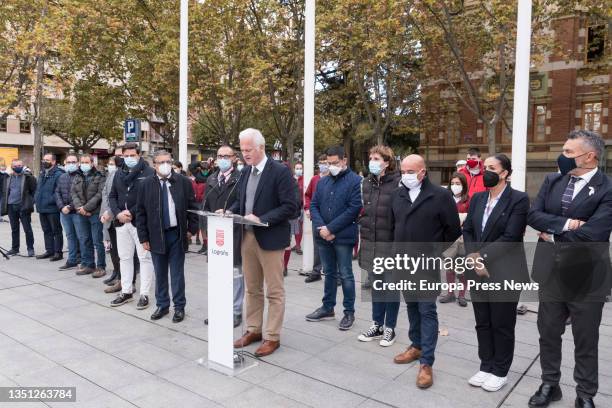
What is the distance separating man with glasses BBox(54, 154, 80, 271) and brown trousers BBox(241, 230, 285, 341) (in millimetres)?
4939

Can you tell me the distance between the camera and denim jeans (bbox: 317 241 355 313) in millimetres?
5551

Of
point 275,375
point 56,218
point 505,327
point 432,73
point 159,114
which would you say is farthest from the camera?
point 159,114

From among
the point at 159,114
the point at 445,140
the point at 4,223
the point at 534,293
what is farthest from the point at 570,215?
the point at 445,140

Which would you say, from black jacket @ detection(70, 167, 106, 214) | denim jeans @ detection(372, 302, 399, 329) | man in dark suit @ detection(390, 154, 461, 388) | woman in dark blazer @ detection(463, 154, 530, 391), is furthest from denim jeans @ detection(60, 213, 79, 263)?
woman in dark blazer @ detection(463, 154, 530, 391)

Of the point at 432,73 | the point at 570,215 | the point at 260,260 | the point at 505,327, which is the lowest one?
the point at 505,327

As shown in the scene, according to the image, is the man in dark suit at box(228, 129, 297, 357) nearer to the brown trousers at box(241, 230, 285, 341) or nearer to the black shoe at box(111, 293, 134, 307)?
the brown trousers at box(241, 230, 285, 341)

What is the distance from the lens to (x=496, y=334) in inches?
153

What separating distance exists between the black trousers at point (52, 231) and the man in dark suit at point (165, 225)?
14.9 feet

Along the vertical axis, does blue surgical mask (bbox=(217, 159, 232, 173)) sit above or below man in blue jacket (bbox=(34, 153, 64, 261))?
above

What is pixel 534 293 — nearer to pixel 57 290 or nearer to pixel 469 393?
pixel 469 393

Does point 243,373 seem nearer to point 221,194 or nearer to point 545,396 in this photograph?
point 221,194

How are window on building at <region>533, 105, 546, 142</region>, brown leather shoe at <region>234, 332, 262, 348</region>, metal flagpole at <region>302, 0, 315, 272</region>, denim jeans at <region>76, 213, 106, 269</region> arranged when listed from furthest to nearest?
window on building at <region>533, 105, 546, 142</region>, denim jeans at <region>76, 213, 106, 269</region>, metal flagpole at <region>302, 0, 315, 272</region>, brown leather shoe at <region>234, 332, 262, 348</region>

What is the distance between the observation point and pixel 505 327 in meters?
3.85

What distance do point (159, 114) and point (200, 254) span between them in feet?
47.3
